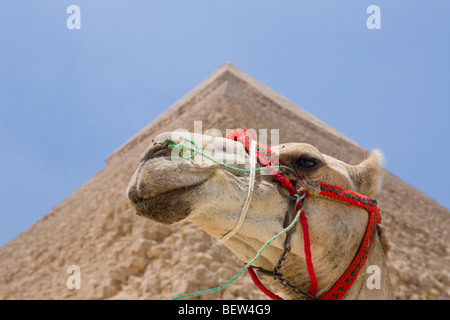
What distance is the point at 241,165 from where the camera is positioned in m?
1.79

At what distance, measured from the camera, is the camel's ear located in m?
2.25

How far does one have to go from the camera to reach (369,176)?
7.47ft

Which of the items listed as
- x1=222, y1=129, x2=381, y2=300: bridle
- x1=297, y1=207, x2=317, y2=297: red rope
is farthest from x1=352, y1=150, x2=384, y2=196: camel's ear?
x1=297, y1=207, x2=317, y2=297: red rope

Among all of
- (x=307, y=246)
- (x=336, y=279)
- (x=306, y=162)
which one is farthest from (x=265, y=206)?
(x=336, y=279)

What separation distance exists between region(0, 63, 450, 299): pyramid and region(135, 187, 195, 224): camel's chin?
0.62 meters

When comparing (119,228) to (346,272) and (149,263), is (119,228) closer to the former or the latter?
(149,263)

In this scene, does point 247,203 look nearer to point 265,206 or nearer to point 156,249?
point 265,206

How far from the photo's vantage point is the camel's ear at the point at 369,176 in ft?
7.38

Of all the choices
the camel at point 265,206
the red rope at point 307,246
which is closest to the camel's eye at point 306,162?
the camel at point 265,206

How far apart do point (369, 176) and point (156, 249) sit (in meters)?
9.27

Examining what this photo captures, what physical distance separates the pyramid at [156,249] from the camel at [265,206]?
0.62m

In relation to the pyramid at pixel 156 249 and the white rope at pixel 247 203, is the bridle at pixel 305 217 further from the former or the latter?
the pyramid at pixel 156 249

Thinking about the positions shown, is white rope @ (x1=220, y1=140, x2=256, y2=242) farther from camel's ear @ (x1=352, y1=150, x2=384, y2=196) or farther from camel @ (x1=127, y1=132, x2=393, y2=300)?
camel's ear @ (x1=352, y1=150, x2=384, y2=196)
